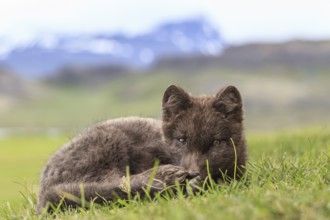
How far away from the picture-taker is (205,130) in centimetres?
698

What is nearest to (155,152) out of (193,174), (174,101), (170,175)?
(174,101)

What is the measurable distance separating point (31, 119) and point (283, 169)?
196 meters

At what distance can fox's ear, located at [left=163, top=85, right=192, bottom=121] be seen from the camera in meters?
7.39

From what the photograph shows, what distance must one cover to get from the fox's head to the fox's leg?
19 cm

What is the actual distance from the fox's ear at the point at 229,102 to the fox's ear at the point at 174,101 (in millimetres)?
335

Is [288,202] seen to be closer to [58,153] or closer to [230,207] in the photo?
[230,207]

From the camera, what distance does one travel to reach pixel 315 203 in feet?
15.2

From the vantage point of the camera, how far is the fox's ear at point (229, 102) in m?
7.39

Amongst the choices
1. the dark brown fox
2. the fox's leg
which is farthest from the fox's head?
the fox's leg

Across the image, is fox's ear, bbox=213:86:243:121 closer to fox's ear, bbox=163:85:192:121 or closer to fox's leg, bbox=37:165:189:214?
fox's ear, bbox=163:85:192:121

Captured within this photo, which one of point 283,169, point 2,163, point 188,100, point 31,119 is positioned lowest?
point 31,119

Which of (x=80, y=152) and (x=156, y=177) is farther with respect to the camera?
(x=80, y=152)

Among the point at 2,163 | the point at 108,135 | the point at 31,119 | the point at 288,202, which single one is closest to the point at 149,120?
the point at 108,135

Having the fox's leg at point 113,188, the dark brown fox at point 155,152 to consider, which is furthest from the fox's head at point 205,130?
the fox's leg at point 113,188
